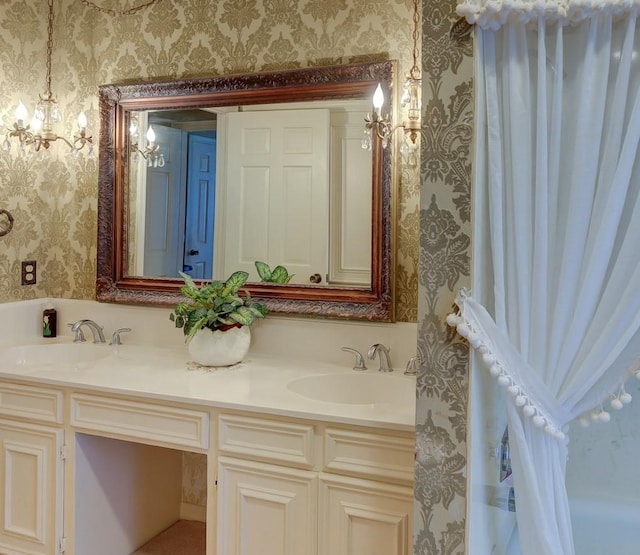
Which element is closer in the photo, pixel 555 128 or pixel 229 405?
pixel 555 128

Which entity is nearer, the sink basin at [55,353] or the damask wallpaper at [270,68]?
the damask wallpaper at [270,68]

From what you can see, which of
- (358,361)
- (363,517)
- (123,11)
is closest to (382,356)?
(358,361)

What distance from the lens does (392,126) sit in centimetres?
231

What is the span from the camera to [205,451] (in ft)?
6.46

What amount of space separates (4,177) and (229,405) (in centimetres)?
160

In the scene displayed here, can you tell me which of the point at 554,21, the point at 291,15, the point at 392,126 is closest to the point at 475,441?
the point at 554,21

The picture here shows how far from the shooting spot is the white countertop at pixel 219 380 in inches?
71.8

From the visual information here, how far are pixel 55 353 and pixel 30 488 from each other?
0.63 metres

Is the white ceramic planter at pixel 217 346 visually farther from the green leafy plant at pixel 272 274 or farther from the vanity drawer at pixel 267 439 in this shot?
the vanity drawer at pixel 267 439

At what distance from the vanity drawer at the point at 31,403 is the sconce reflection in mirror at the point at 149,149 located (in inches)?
42.5

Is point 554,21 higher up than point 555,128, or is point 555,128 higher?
point 554,21

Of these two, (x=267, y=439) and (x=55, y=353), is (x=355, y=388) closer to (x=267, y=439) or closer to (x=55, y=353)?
(x=267, y=439)

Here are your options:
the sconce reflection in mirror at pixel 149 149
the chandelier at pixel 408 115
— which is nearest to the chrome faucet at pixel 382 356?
the chandelier at pixel 408 115

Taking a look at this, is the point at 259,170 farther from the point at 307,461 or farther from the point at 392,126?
the point at 307,461
